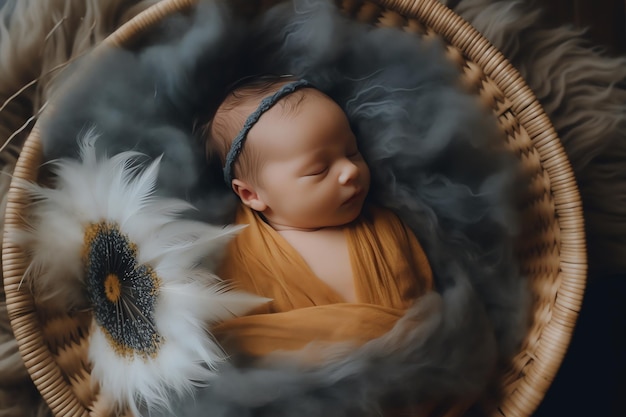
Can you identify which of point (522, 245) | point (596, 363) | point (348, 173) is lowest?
point (596, 363)

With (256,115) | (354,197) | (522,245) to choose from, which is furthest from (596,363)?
(256,115)

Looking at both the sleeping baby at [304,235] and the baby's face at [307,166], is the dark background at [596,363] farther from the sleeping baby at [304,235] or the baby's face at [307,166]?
the baby's face at [307,166]

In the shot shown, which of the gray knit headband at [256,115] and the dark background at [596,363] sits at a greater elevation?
the gray knit headband at [256,115]

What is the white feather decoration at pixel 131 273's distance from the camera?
0.59m

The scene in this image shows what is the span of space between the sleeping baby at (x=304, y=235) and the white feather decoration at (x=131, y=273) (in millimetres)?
49

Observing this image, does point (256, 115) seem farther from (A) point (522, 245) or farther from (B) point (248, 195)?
(A) point (522, 245)

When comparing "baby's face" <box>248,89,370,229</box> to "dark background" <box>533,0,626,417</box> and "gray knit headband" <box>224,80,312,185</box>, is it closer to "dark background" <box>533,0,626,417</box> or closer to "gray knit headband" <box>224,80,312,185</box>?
"gray knit headband" <box>224,80,312,185</box>

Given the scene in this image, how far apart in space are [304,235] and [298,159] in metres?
0.09

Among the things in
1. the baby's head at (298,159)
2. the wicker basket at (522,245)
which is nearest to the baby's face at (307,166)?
the baby's head at (298,159)

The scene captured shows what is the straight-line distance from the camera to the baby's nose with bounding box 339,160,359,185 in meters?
0.69

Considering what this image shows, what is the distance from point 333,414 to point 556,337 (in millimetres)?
277

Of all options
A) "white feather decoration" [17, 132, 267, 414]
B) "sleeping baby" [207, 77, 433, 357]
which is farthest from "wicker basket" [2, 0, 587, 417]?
"sleeping baby" [207, 77, 433, 357]

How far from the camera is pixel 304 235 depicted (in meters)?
0.71

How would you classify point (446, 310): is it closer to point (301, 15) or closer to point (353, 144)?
point (353, 144)
